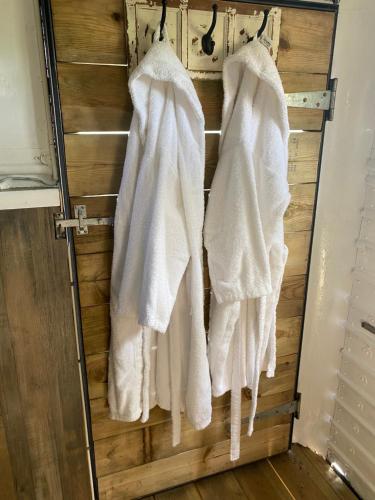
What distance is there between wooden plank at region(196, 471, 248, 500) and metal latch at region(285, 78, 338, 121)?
1.45m

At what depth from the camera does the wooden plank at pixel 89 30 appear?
3.10 feet

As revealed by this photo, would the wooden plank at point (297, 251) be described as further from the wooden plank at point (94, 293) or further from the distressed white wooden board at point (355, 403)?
the wooden plank at point (94, 293)

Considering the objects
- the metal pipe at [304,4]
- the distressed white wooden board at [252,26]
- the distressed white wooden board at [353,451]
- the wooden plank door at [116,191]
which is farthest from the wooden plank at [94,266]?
the distressed white wooden board at [353,451]

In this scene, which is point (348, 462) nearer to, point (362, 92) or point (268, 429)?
point (268, 429)

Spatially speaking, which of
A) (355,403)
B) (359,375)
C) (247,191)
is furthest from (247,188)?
(355,403)

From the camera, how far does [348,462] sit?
5.17 ft

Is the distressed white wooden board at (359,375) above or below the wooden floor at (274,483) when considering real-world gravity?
above

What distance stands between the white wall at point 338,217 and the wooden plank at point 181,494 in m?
0.50

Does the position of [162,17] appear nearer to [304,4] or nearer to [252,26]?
[252,26]

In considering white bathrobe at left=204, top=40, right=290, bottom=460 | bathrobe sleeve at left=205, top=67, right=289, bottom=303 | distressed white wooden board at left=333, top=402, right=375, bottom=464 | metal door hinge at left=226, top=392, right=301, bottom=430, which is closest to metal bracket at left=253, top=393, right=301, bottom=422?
metal door hinge at left=226, top=392, right=301, bottom=430

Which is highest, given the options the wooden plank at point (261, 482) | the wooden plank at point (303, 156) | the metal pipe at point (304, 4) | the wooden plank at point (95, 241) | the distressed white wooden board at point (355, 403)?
the metal pipe at point (304, 4)

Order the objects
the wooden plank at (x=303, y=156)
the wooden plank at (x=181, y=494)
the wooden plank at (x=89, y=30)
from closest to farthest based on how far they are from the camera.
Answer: the wooden plank at (x=89, y=30) → the wooden plank at (x=303, y=156) → the wooden plank at (x=181, y=494)

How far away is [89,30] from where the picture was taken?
3.18 feet

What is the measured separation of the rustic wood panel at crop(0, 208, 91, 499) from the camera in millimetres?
1049
